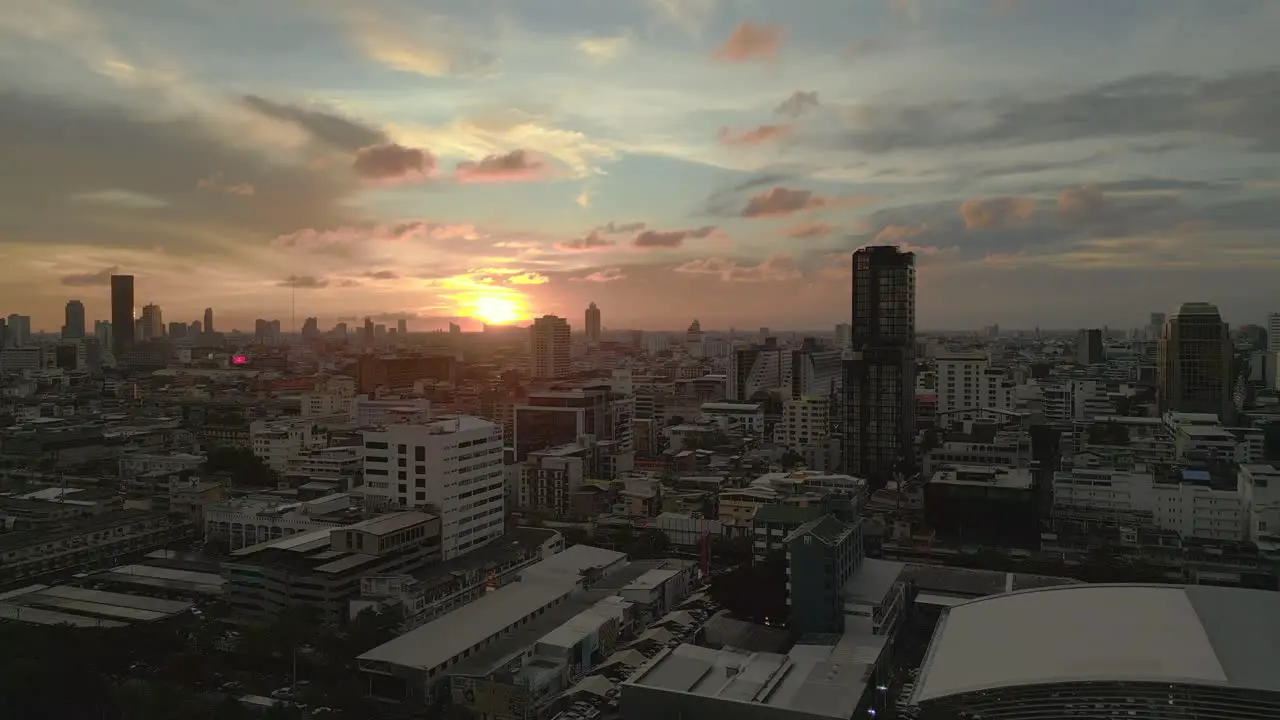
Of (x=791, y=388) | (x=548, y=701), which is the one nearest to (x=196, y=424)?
(x=791, y=388)

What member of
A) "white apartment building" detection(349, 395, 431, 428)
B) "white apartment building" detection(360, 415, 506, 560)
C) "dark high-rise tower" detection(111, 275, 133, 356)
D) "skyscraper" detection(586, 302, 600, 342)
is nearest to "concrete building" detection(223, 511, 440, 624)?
"white apartment building" detection(360, 415, 506, 560)

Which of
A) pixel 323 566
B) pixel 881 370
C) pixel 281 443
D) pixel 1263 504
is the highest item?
pixel 881 370

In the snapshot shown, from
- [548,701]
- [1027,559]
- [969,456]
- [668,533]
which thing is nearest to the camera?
[548,701]

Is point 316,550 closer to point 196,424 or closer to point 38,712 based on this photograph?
point 38,712

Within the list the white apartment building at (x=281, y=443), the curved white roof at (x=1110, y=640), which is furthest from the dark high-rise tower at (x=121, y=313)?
the curved white roof at (x=1110, y=640)

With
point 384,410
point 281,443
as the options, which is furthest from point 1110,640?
point 384,410

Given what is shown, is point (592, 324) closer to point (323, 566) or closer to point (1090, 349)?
point (1090, 349)

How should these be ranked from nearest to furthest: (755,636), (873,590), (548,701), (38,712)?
(38,712) → (548,701) → (755,636) → (873,590)
